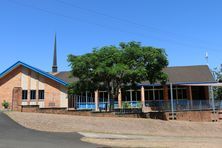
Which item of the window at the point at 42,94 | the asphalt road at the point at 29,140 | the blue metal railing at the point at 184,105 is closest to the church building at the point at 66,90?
the window at the point at 42,94

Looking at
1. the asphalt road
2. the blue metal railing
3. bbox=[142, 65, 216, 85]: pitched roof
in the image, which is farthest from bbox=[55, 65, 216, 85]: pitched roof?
the asphalt road

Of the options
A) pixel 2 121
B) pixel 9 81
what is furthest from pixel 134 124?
pixel 9 81

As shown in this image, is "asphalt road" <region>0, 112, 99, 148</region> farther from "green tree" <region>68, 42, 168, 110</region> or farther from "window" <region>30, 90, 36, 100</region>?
"window" <region>30, 90, 36, 100</region>

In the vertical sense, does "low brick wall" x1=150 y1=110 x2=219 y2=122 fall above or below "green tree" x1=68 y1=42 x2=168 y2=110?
below

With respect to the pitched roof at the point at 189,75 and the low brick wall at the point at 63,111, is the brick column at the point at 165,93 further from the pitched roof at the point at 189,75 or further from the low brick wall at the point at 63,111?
the low brick wall at the point at 63,111

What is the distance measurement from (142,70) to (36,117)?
9190mm

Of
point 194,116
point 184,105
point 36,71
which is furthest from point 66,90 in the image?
point 194,116

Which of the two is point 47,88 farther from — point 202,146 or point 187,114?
point 202,146

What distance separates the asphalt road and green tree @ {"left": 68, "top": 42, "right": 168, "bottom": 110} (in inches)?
A: 379

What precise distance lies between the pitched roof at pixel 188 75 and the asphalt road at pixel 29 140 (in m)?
19.8

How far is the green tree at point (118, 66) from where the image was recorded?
88.7ft

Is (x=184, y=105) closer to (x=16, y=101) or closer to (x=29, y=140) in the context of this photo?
(x=16, y=101)

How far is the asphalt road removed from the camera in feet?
43.9

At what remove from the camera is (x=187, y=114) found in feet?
107
